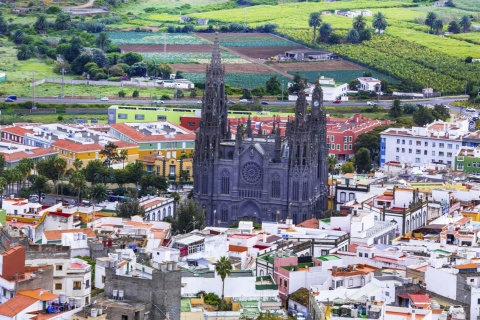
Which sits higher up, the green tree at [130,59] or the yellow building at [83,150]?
the yellow building at [83,150]

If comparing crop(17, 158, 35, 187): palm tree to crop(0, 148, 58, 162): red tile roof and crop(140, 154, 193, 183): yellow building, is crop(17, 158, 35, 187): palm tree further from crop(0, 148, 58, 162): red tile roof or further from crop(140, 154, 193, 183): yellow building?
crop(140, 154, 193, 183): yellow building

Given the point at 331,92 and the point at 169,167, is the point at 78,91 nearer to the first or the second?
the point at 331,92

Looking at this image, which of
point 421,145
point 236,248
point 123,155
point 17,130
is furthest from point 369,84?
point 236,248

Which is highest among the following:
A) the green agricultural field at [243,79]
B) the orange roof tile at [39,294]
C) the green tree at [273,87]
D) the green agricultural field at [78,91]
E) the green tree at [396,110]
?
the orange roof tile at [39,294]

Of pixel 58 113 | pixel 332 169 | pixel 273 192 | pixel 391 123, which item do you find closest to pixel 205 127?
pixel 273 192

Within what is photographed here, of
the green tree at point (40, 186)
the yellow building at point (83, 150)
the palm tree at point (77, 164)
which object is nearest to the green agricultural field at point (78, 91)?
the yellow building at point (83, 150)

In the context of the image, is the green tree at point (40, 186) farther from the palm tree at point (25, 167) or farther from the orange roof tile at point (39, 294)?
the orange roof tile at point (39, 294)

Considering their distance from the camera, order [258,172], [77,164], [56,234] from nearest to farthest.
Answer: [56,234]
[258,172]
[77,164]
